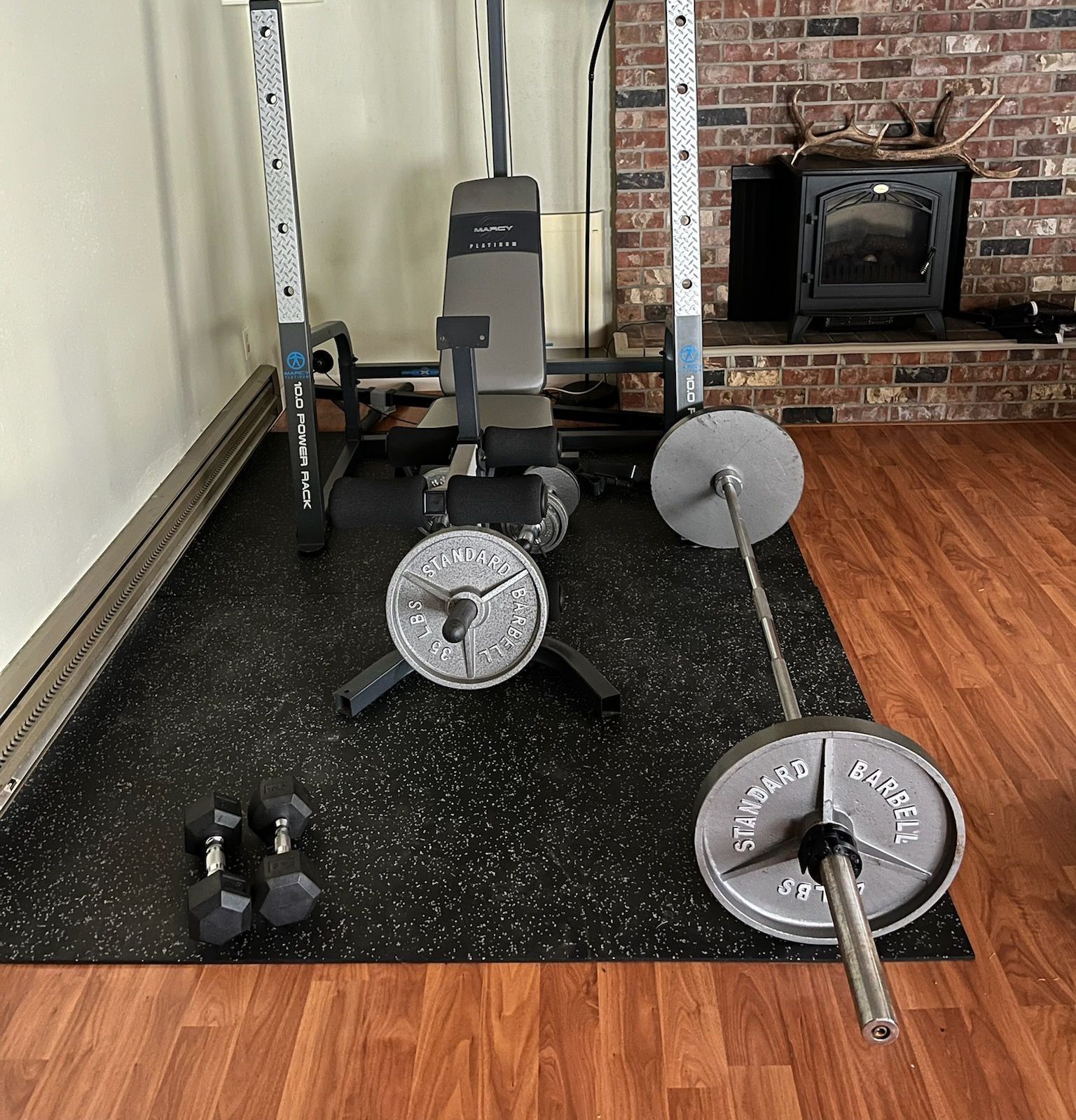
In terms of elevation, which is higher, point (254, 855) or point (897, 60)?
point (897, 60)

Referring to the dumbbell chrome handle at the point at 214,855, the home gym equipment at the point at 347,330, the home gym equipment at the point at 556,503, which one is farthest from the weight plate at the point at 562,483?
the dumbbell chrome handle at the point at 214,855

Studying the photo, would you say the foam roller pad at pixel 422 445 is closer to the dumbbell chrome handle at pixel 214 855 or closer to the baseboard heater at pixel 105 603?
the baseboard heater at pixel 105 603

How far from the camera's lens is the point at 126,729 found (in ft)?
7.48

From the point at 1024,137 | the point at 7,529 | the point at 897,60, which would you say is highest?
the point at 897,60

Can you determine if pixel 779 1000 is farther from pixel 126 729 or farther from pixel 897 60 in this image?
pixel 897 60

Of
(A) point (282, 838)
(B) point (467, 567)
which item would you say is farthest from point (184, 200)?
(A) point (282, 838)

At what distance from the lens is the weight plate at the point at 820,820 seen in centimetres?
150

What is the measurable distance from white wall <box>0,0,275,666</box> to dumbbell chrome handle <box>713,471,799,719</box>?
1405 mm

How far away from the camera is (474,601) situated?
6.58 ft

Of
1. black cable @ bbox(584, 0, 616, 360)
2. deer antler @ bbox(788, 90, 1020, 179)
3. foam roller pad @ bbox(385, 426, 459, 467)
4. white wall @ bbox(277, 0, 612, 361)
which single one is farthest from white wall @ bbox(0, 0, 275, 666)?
deer antler @ bbox(788, 90, 1020, 179)

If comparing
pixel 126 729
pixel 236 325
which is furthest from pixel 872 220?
pixel 126 729

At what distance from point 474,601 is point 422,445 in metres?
0.55

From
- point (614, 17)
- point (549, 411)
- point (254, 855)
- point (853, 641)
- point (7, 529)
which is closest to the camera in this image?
point (254, 855)

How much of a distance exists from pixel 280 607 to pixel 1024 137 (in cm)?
281
